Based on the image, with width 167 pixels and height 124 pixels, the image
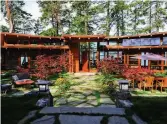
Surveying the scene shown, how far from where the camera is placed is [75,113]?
600 centimetres

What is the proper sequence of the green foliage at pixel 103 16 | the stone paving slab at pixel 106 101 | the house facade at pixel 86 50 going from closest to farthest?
the stone paving slab at pixel 106 101 < the house facade at pixel 86 50 < the green foliage at pixel 103 16

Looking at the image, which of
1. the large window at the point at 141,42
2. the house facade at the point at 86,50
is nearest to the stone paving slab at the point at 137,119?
the house facade at the point at 86,50

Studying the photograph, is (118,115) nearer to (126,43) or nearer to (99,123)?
(99,123)

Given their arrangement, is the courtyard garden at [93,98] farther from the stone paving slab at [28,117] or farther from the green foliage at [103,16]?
the green foliage at [103,16]

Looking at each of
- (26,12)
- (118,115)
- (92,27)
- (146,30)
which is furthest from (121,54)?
(26,12)

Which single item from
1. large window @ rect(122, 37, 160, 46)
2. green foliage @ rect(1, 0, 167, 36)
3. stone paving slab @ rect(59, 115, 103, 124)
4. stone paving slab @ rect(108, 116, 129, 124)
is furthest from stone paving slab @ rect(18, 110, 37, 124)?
green foliage @ rect(1, 0, 167, 36)

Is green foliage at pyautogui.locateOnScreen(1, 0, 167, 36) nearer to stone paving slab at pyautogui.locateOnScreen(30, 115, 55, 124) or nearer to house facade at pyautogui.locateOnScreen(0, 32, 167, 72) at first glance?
house facade at pyautogui.locateOnScreen(0, 32, 167, 72)

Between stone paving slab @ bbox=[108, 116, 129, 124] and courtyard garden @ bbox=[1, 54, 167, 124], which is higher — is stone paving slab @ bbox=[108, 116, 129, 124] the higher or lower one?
the higher one

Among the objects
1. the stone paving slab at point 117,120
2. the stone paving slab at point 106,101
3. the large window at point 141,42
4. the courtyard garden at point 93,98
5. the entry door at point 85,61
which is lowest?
the stone paving slab at point 106,101

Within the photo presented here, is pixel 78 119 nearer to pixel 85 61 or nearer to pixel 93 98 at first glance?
pixel 93 98

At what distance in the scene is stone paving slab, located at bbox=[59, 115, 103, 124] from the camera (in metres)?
5.28

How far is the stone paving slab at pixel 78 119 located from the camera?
208 inches

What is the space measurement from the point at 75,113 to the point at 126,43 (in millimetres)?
17442

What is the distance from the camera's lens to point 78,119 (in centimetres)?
550
